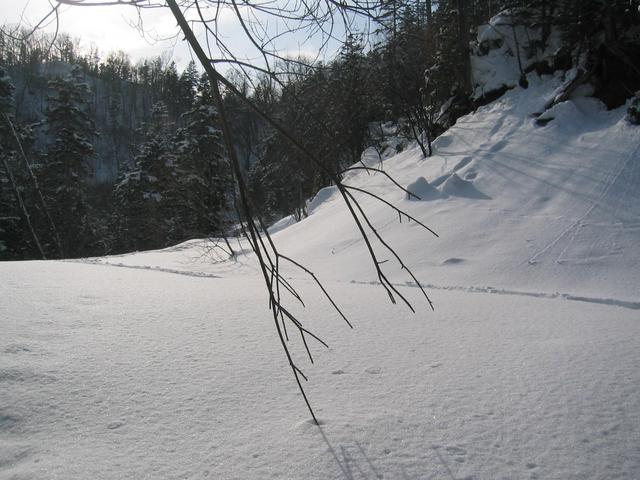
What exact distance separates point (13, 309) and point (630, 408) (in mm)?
3006

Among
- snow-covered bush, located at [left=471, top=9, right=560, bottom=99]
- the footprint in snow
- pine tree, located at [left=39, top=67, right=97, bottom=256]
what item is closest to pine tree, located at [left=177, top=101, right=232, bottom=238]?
the footprint in snow

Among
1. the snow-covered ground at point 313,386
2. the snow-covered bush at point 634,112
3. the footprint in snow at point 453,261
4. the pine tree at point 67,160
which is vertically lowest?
the footprint in snow at point 453,261

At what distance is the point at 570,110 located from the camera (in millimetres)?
8875

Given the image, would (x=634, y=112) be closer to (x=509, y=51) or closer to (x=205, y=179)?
(x=509, y=51)

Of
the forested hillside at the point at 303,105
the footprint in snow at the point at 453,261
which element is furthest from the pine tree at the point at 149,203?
the footprint in snow at the point at 453,261

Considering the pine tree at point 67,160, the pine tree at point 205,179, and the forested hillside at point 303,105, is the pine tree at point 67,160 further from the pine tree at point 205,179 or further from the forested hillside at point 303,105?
the pine tree at point 205,179

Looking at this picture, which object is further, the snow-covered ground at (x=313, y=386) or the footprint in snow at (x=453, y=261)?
the footprint in snow at (x=453, y=261)

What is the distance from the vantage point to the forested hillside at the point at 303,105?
1699 mm

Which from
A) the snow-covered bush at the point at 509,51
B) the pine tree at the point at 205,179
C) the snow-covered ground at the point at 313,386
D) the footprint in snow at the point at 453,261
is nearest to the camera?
the snow-covered ground at the point at 313,386

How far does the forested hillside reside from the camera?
66.9 inches

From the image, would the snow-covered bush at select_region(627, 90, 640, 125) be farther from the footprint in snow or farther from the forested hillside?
the footprint in snow

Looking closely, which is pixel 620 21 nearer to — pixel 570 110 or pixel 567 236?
pixel 570 110

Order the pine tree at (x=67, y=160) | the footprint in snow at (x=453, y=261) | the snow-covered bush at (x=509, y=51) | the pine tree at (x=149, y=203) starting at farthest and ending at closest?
the pine tree at (x=149, y=203), the pine tree at (x=67, y=160), the snow-covered bush at (x=509, y=51), the footprint in snow at (x=453, y=261)

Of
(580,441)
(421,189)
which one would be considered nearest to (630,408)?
(580,441)
